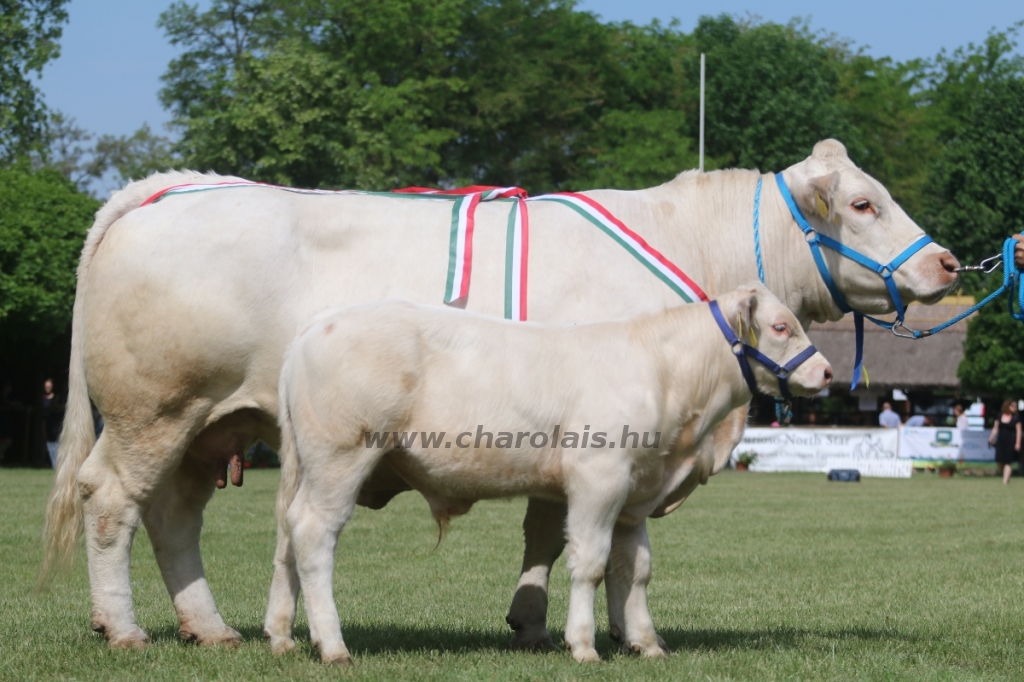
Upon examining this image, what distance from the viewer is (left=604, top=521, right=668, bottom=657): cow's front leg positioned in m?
6.22

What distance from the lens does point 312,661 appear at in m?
5.77

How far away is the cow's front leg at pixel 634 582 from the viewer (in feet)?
20.4

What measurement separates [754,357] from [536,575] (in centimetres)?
159

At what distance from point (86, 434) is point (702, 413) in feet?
10.7

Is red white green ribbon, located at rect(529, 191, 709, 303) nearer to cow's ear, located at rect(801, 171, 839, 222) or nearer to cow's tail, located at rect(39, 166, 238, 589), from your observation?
cow's ear, located at rect(801, 171, 839, 222)

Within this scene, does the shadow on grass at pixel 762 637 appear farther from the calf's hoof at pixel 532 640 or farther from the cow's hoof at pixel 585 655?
the cow's hoof at pixel 585 655

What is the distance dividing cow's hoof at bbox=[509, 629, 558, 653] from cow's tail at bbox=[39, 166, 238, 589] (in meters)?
2.35

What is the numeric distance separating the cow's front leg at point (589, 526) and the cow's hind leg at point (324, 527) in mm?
931

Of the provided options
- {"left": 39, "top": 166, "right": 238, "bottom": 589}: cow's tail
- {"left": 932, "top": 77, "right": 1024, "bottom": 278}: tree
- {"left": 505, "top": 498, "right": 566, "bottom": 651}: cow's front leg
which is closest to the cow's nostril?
{"left": 505, "top": 498, "right": 566, "bottom": 651}: cow's front leg

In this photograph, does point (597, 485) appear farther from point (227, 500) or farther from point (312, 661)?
point (227, 500)

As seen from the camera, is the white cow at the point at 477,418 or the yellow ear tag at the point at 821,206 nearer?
the white cow at the point at 477,418

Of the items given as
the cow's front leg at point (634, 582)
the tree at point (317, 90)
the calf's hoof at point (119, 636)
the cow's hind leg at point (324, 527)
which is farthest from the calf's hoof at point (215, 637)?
the tree at point (317, 90)

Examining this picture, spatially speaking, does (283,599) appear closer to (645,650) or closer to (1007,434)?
(645,650)

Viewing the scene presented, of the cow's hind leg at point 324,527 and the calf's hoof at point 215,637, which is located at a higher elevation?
the cow's hind leg at point 324,527
